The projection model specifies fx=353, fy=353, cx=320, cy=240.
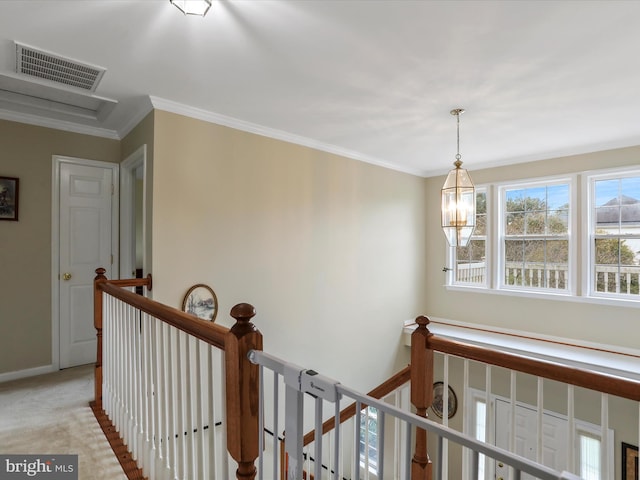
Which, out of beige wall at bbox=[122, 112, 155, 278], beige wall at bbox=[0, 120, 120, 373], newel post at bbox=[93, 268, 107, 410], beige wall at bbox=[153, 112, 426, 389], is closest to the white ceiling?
beige wall at bbox=[122, 112, 155, 278]

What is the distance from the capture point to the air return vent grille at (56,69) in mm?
2180

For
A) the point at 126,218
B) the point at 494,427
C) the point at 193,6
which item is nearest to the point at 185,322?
the point at 193,6

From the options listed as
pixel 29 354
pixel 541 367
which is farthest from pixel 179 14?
pixel 29 354

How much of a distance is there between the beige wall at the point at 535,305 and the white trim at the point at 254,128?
5.37ft

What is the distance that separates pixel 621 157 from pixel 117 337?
17.1 ft

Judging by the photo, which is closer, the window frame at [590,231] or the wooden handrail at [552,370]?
the wooden handrail at [552,370]

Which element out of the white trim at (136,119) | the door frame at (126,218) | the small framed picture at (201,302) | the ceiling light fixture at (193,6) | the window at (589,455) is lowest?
the window at (589,455)

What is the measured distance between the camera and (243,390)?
1174 millimetres

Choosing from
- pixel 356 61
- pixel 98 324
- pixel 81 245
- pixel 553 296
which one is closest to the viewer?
pixel 356 61

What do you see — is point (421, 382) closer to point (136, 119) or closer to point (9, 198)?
point (136, 119)

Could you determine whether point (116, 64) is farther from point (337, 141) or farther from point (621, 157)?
point (621, 157)

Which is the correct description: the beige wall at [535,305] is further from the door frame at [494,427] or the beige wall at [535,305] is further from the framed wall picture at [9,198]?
the framed wall picture at [9,198]

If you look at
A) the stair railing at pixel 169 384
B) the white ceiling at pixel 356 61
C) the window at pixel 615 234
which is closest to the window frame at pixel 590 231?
the window at pixel 615 234

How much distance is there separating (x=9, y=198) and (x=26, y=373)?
157cm
